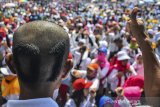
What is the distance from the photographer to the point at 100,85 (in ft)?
21.5

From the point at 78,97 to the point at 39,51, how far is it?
402 centimetres

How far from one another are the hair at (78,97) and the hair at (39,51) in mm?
3884

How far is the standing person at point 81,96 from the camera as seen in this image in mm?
5133

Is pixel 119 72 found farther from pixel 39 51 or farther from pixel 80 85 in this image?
pixel 39 51

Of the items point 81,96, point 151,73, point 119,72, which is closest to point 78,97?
point 81,96

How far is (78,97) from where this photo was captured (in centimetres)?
521

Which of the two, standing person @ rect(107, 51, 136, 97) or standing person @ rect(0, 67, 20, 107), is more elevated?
standing person @ rect(0, 67, 20, 107)

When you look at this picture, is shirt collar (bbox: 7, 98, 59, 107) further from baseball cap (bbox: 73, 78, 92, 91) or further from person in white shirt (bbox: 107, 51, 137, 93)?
person in white shirt (bbox: 107, 51, 137, 93)

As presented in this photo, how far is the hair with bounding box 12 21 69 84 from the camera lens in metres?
1.24

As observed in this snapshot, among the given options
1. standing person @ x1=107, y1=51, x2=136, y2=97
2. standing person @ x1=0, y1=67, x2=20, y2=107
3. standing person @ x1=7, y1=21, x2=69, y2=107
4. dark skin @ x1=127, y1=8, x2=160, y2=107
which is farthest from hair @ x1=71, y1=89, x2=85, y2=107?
standing person @ x1=7, y1=21, x2=69, y2=107

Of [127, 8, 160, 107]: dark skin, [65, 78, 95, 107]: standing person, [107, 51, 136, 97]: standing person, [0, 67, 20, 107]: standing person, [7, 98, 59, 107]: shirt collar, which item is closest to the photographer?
[7, 98, 59, 107]: shirt collar

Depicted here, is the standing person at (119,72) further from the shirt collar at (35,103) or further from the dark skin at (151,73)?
the shirt collar at (35,103)

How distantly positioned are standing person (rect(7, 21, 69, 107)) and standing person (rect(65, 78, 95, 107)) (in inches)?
152

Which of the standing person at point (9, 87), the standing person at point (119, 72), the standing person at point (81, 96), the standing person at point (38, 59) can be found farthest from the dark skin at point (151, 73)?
the standing person at point (119, 72)
